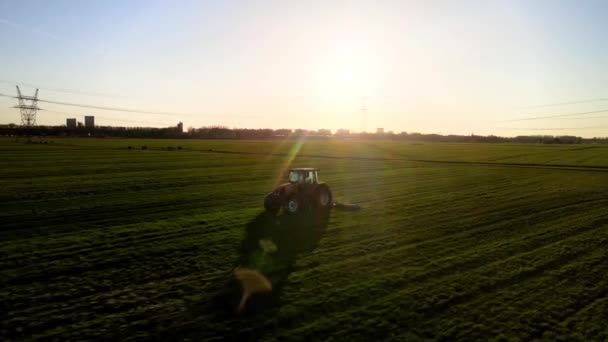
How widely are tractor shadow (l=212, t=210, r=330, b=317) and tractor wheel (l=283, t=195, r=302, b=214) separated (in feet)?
1.00

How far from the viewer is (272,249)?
1287 centimetres

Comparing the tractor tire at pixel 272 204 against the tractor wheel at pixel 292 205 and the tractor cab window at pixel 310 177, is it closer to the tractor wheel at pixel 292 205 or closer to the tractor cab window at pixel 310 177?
the tractor wheel at pixel 292 205

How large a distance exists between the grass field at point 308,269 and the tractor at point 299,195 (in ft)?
2.72

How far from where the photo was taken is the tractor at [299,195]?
17.1 m

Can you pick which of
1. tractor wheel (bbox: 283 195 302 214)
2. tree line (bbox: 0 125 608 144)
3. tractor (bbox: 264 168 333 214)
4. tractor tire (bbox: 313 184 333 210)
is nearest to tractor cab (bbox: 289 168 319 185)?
tractor (bbox: 264 168 333 214)

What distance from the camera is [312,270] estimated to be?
430 inches

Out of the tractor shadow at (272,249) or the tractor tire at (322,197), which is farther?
the tractor tire at (322,197)

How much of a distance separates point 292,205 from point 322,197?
161 centimetres

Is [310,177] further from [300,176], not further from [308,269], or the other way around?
[308,269]

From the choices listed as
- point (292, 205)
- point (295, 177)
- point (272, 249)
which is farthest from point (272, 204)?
point (272, 249)

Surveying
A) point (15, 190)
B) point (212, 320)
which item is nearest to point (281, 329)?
point (212, 320)

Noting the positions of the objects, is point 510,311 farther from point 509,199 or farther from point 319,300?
point 509,199

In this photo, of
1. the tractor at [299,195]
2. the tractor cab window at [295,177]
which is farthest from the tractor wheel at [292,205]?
the tractor cab window at [295,177]

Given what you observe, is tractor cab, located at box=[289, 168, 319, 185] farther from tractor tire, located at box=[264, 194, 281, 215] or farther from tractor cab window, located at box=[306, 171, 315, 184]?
tractor tire, located at box=[264, 194, 281, 215]
